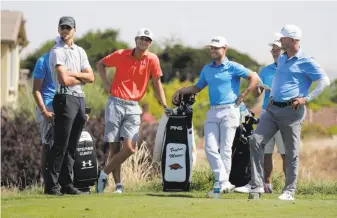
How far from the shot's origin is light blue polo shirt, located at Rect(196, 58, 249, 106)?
Answer: 49.1 feet

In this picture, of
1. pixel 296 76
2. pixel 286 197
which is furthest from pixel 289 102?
pixel 286 197

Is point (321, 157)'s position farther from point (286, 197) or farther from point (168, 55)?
point (168, 55)

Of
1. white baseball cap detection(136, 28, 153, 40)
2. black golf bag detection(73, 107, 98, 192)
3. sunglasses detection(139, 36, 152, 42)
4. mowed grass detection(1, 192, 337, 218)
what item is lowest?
mowed grass detection(1, 192, 337, 218)

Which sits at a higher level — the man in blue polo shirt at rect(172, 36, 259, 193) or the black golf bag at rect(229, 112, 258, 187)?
the man in blue polo shirt at rect(172, 36, 259, 193)

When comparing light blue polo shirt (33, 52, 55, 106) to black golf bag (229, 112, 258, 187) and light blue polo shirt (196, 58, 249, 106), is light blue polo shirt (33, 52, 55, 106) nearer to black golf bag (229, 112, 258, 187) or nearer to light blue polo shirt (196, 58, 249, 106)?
light blue polo shirt (196, 58, 249, 106)

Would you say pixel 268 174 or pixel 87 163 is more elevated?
pixel 87 163

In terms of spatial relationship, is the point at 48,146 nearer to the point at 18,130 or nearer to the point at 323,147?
the point at 18,130

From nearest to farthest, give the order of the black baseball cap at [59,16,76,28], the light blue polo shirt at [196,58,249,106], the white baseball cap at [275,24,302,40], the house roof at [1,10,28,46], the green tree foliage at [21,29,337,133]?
the white baseball cap at [275,24,302,40]
the black baseball cap at [59,16,76,28]
the light blue polo shirt at [196,58,249,106]
the house roof at [1,10,28,46]
the green tree foliage at [21,29,337,133]

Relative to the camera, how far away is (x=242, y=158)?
52.9 ft

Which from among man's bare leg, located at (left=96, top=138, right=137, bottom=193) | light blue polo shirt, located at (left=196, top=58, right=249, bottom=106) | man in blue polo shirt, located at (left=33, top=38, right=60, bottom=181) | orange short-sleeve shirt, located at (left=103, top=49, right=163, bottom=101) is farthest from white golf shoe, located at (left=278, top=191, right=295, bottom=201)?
man in blue polo shirt, located at (left=33, top=38, right=60, bottom=181)

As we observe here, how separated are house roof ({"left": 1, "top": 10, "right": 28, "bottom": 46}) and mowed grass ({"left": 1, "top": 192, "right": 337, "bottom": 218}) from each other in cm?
2616

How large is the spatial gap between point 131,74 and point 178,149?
133cm

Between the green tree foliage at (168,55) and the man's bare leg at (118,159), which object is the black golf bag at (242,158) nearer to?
the man's bare leg at (118,159)

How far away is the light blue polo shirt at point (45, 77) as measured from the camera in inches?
589
